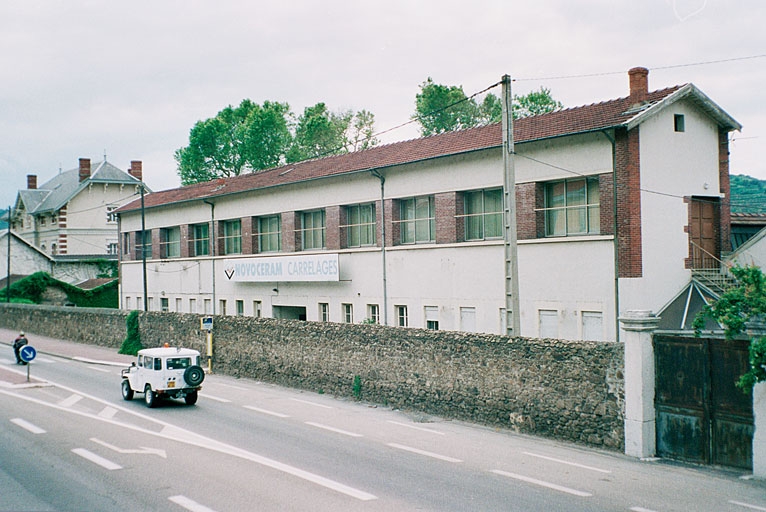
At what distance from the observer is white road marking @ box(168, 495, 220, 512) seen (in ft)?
34.5

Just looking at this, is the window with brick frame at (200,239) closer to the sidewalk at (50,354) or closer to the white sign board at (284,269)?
the white sign board at (284,269)

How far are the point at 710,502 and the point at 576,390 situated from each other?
475 cm

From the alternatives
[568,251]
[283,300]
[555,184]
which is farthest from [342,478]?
[283,300]

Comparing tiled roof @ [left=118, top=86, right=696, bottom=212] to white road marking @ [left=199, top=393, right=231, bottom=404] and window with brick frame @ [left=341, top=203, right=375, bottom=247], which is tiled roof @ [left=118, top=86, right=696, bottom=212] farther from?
white road marking @ [left=199, top=393, right=231, bottom=404]

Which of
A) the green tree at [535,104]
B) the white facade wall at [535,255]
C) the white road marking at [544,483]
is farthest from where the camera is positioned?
the green tree at [535,104]

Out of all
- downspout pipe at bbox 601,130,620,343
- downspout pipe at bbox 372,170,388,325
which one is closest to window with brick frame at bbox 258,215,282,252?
downspout pipe at bbox 372,170,388,325

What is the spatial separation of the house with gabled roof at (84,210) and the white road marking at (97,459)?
62.6 m

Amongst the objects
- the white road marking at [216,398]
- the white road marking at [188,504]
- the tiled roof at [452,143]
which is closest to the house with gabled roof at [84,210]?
the tiled roof at [452,143]

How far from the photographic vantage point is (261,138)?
80.8 meters

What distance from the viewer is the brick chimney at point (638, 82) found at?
82.7 ft

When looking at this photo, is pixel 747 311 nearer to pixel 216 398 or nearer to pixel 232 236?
pixel 216 398

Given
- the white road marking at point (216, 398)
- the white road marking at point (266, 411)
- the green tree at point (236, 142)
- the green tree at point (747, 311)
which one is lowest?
the white road marking at point (216, 398)

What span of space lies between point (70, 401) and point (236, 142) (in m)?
66.9

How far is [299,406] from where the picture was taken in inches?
848
